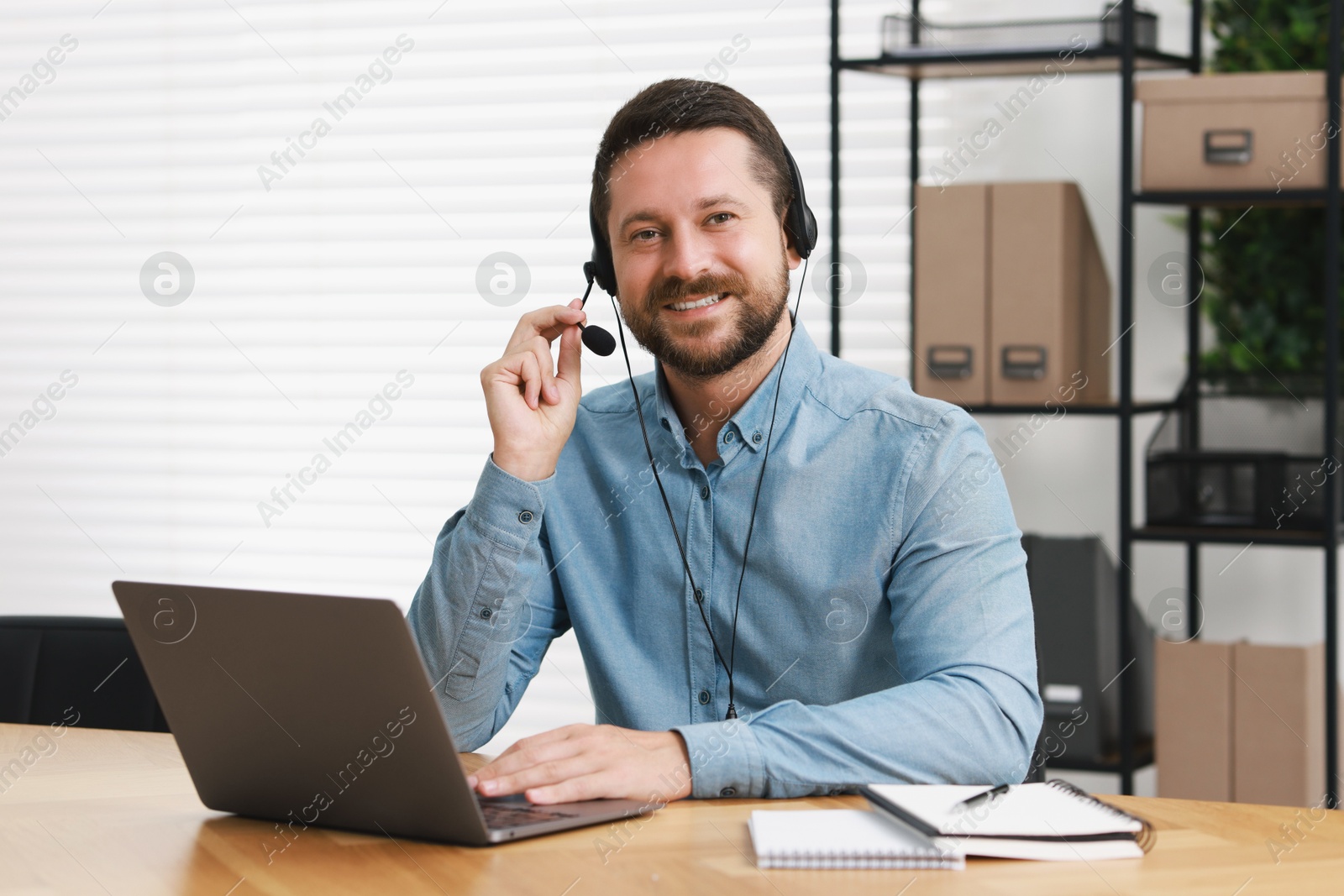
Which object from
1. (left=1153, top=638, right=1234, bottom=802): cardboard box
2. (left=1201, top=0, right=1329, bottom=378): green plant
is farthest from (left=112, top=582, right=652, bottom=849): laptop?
(left=1201, top=0, right=1329, bottom=378): green plant

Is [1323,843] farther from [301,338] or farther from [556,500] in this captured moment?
[301,338]

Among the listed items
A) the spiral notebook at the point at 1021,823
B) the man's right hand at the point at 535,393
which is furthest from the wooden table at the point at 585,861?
the man's right hand at the point at 535,393

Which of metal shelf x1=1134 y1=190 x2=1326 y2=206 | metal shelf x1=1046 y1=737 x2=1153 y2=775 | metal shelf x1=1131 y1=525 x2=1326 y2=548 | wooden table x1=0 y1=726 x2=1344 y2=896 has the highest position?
metal shelf x1=1134 y1=190 x2=1326 y2=206

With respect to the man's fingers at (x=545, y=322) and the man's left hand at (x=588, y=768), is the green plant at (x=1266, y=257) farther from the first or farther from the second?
the man's left hand at (x=588, y=768)

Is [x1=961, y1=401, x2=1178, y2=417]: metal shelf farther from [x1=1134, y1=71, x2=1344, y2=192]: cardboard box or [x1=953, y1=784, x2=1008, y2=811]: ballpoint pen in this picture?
[x1=953, y1=784, x2=1008, y2=811]: ballpoint pen

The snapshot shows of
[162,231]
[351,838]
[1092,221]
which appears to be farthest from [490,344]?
[351,838]

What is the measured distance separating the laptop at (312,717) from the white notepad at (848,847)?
0.44 feet

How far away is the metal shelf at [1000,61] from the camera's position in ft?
7.25

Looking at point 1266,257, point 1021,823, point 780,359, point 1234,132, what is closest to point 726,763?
point 1021,823

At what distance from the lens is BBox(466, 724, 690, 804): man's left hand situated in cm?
97

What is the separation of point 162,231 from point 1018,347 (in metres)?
1.97

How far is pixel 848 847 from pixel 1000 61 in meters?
1.77

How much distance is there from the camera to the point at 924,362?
228 centimetres

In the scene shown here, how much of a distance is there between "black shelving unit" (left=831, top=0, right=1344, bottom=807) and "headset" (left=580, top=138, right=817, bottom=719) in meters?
0.81
